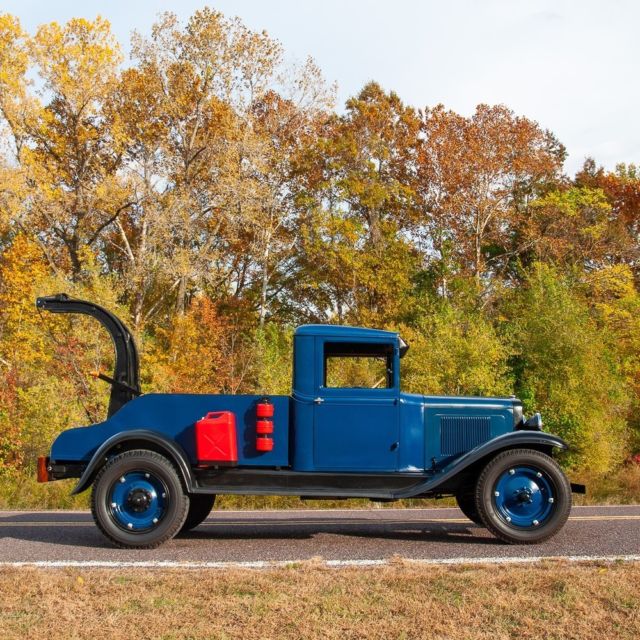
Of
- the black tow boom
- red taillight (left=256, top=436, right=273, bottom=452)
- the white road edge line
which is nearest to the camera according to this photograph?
the white road edge line

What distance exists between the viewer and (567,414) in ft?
86.2

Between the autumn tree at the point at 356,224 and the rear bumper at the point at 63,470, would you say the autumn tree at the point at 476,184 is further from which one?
the rear bumper at the point at 63,470

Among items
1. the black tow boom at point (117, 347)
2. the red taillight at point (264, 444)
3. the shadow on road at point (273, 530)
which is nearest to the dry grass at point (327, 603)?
the red taillight at point (264, 444)

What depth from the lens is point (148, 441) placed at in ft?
25.8

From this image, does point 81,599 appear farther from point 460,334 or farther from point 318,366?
point 460,334

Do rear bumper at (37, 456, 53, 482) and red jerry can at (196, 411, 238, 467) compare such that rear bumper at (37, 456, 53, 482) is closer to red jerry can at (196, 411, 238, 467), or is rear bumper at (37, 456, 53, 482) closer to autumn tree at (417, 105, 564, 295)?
red jerry can at (196, 411, 238, 467)

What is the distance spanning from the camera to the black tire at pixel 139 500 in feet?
25.1

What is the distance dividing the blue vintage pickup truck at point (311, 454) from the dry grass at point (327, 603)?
1.60m

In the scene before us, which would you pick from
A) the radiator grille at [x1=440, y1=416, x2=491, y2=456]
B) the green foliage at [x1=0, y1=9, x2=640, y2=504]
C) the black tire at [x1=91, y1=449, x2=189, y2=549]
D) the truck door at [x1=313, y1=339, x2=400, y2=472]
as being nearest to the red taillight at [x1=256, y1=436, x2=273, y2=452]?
the truck door at [x1=313, y1=339, x2=400, y2=472]

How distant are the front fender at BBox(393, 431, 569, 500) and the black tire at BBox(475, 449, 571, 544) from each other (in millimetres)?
115

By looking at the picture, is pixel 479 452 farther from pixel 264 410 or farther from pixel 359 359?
pixel 264 410

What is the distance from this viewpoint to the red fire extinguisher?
778 centimetres

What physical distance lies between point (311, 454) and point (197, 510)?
5.60 ft

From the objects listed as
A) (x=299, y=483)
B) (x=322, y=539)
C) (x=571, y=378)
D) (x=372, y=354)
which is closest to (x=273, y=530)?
(x=322, y=539)
